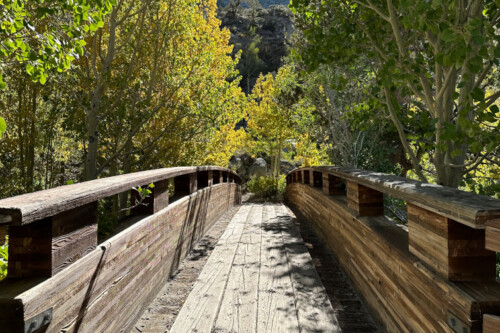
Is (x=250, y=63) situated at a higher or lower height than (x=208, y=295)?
higher

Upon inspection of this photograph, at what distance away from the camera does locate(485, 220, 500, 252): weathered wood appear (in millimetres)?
1249

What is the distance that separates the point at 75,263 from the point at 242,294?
74.0 inches

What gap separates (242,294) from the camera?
3.23m

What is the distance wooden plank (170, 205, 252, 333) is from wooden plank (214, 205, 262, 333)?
0.23 feet

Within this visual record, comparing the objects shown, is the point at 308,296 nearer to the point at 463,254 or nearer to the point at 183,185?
the point at 463,254

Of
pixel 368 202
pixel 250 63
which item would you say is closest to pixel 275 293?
pixel 368 202

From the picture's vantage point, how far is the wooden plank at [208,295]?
2.66 meters

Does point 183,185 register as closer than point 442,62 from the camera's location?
No

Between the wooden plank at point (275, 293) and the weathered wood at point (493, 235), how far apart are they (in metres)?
1.78

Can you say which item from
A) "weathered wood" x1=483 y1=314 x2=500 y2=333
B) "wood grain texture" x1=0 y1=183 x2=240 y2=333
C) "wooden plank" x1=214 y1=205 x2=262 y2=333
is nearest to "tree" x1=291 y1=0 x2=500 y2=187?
"weathered wood" x1=483 y1=314 x2=500 y2=333

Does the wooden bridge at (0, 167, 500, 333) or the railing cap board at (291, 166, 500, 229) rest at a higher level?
the railing cap board at (291, 166, 500, 229)

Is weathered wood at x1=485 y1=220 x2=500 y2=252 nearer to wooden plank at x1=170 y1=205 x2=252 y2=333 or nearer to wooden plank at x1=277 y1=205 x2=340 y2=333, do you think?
wooden plank at x1=277 y1=205 x2=340 y2=333

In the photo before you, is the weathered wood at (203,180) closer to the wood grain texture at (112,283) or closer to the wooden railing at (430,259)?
the wood grain texture at (112,283)

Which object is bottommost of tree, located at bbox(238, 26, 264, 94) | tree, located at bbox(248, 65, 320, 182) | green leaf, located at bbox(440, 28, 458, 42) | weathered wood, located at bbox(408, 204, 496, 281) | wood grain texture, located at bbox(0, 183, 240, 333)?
wood grain texture, located at bbox(0, 183, 240, 333)
